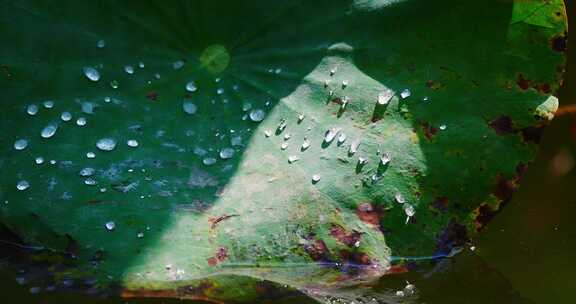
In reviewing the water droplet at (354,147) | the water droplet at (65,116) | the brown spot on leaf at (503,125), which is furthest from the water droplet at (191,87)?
the brown spot on leaf at (503,125)

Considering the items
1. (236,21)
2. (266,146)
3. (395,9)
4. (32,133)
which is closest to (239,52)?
(236,21)

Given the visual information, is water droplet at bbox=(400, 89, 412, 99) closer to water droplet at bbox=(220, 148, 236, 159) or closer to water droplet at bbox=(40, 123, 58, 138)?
water droplet at bbox=(220, 148, 236, 159)

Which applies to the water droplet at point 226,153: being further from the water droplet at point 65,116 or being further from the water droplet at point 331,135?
the water droplet at point 65,116

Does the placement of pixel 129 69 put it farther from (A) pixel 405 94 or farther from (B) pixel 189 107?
(A) pixel 405 94

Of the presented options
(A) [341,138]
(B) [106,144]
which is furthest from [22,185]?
(A) [341,138]

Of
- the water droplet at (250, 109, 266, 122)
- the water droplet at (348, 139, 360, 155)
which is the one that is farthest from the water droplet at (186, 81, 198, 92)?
the water droplet at (348, 139, 360, 155)
